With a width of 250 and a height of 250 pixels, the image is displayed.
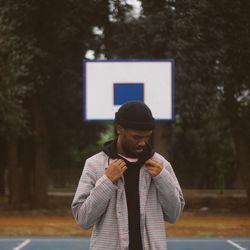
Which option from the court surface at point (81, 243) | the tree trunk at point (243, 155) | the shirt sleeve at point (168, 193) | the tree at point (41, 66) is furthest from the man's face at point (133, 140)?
the tree trunk at point (243, 155)

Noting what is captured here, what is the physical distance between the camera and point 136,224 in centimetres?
379

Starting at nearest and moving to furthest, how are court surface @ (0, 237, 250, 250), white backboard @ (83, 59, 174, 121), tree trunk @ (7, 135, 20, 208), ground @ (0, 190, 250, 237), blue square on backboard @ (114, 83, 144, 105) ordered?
white backboard @ (83, 59, 174, 121) → blue square on backboard @ (114, 83, 144, 105) → court surface @ (0, 237, 250, 250) → ground @ (0, 190, 250, 237) → tree trunk @ (7, 135, 20, 208)

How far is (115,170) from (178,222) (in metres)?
18.1

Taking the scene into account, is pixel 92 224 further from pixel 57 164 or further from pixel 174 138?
pixel 57 164

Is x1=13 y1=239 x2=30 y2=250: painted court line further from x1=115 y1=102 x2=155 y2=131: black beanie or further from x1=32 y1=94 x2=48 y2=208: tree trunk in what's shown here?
x1=32 y1=94 x2=48 y2=208: tree trunk

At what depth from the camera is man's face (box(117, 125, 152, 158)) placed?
3.74 meters

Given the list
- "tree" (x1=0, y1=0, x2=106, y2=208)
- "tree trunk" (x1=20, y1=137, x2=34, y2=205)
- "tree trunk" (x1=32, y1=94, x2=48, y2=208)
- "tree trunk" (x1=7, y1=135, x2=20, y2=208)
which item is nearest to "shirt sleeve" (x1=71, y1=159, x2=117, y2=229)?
"tree" (x1=0, y1=0, x2=106, y2=208)

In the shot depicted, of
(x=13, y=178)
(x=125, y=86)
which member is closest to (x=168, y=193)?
(x=125, y=86)

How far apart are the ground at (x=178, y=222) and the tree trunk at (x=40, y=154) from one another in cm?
62

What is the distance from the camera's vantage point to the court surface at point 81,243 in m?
14.7

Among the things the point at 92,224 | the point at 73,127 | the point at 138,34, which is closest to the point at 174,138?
the point at 73,127

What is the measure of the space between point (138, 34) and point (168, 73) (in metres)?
11.4

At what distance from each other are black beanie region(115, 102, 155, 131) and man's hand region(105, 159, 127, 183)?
198 mm

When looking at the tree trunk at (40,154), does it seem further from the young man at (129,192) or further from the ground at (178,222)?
the young man at (129,192)
